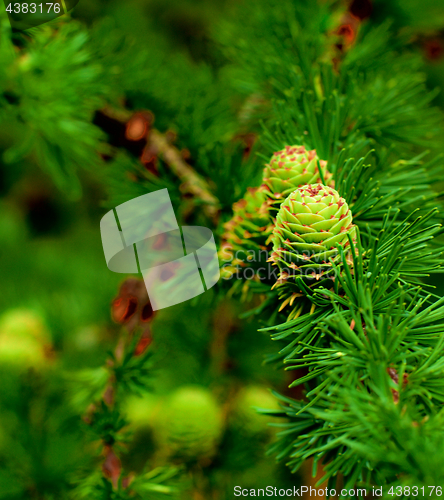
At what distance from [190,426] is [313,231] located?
0.34 m

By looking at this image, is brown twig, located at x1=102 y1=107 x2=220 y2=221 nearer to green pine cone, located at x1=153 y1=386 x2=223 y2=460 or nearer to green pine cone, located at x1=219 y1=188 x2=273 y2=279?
green pine cone, located at x1=219 y1=188 x2=273 y2=279

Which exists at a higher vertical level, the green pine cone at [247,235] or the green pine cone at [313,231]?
the green pine cone at [313,231]

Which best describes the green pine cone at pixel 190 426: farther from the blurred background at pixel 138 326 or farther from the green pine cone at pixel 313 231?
the green pine cone at pixel 313 231

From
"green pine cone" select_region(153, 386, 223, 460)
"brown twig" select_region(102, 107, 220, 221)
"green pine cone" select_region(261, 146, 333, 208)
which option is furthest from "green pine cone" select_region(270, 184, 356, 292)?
"green pine cone" select_region(153, 386, 223, 460)

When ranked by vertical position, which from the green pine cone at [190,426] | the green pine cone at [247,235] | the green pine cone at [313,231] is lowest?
the green pine cone at [190,426]

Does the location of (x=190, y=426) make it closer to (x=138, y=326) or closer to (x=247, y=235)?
(x=138, y=326)

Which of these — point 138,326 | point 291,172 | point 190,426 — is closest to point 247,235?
point 291,172

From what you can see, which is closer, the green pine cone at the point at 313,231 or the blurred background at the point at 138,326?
Answer: the green pine cone at the point at 313,231

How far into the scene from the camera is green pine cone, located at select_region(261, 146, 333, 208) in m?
0.36

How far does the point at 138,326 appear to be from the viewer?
475mm

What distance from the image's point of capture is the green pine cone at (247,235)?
0.38 metres

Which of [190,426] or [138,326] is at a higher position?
[138,326]

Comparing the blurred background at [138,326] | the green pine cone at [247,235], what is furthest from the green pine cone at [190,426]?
the green pine cone at [247,235]

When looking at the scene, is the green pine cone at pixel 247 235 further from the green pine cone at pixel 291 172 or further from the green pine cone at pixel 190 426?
the green pine cone at pixel 190 426
